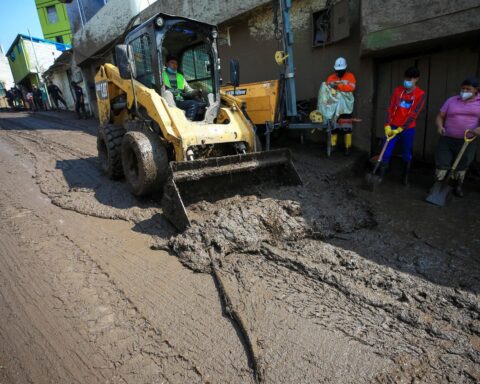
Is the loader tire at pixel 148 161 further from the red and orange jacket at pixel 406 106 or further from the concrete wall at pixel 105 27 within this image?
the concrete wall at pixel 105 27

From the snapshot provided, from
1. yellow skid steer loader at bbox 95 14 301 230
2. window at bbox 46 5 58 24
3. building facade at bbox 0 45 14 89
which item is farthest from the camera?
building facade at bbox 0 45 14 89

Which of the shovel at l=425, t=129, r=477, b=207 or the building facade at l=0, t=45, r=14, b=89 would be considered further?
the building facade at l=0, t=45, r=14, b=89

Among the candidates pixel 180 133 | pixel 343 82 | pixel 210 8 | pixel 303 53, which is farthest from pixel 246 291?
pixel 210 8

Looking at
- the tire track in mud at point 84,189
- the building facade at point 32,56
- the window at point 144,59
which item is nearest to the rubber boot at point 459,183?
the tire track in mud at point 84,189

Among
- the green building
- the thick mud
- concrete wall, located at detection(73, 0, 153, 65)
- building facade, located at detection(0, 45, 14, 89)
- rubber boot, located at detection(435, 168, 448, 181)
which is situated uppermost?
the green building

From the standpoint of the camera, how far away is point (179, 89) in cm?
495

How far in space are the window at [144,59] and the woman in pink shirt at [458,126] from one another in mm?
4218

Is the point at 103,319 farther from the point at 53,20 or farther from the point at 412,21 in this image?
the point at 53,20

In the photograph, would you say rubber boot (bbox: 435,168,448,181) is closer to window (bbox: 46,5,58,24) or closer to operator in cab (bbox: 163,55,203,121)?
operator in cab (bbox: 163,55,203,121)

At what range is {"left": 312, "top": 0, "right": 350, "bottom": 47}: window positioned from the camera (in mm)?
5652

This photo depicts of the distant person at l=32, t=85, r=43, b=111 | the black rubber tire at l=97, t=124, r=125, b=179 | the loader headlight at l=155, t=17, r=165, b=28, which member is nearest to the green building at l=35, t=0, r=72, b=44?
the distant person at l=32, t=85, r=43, b=111

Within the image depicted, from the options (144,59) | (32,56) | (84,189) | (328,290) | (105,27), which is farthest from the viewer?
(32,56)

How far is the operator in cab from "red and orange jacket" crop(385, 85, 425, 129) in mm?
3027

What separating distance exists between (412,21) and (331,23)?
6.22 ft
